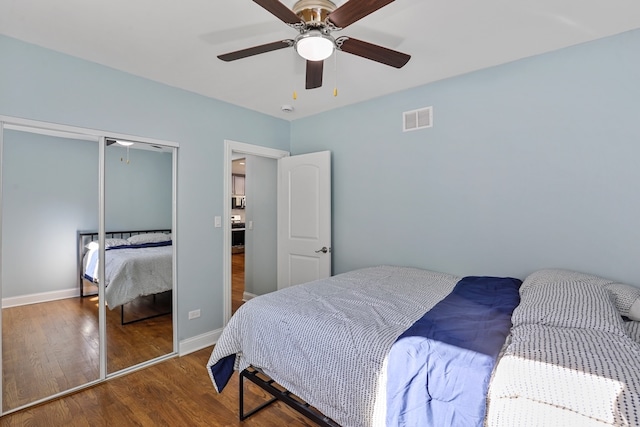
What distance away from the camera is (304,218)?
366 centimetres

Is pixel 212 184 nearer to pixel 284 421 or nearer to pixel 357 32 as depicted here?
pixel 357 32

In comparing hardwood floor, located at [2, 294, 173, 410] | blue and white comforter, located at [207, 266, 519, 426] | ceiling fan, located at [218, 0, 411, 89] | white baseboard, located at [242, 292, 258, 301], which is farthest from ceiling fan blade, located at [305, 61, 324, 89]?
white baseboard, located at [242, 292, 258, 301]

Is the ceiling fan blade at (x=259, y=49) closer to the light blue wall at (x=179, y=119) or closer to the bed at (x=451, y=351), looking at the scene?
the light blue wall at (x=179, y=119)

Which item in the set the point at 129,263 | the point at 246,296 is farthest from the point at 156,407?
the point at 246,296

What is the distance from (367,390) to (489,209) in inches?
71.6

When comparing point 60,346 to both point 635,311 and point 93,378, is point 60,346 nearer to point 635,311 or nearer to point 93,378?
point 93,378

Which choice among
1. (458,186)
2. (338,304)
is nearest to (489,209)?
(458,186)

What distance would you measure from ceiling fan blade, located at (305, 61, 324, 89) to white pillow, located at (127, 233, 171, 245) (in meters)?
1.88

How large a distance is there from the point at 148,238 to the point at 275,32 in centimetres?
201

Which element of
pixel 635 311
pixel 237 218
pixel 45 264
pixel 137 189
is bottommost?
pixel 635 311

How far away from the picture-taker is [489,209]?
254 cm

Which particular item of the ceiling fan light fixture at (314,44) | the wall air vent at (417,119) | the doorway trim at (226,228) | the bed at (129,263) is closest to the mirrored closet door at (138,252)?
the bed at (129,263)

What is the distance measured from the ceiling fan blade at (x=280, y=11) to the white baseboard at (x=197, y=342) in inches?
111

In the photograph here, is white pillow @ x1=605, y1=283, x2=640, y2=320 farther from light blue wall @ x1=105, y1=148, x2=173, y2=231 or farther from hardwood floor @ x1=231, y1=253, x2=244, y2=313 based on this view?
hardwood floor @ x1=231, y1=253, x2=244, y2=313
